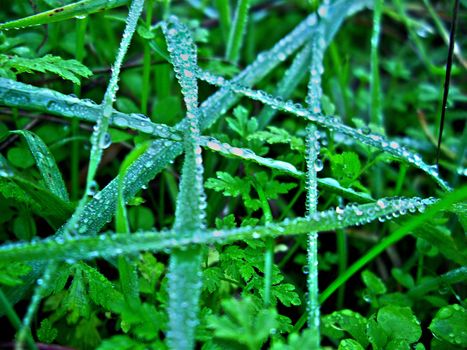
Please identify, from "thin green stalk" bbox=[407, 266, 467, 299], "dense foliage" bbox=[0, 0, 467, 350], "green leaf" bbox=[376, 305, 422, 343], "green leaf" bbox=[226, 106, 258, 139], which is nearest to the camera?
"dense foliage" bbox=[0, 0, 467, 350]

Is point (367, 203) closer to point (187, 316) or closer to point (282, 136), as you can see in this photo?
point (282, 136)

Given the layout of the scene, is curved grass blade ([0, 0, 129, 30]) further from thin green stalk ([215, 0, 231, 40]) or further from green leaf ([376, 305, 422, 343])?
green leaf ([376, 305, 422, 343])

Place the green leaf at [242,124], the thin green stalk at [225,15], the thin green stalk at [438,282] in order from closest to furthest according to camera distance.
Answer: the thin green stalk at [438,282]
the green leaf at [242,124]
the thin green stalk at [225,15]

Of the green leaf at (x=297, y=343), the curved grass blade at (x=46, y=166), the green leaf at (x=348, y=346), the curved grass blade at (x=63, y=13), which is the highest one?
the curved grass blade at (x=63, y=13)

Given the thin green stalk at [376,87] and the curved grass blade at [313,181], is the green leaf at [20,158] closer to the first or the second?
the curved grass blade at [313,181]

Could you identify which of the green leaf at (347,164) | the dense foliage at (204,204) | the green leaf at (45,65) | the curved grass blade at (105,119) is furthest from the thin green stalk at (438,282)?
the green leaf at (45,65)

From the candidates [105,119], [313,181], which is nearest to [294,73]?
[313,181]

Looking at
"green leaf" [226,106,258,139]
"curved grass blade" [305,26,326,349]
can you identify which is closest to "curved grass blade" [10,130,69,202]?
"green leaf" [226,106,258,139]

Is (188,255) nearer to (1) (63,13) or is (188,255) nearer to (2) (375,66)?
(1) (63,13)
